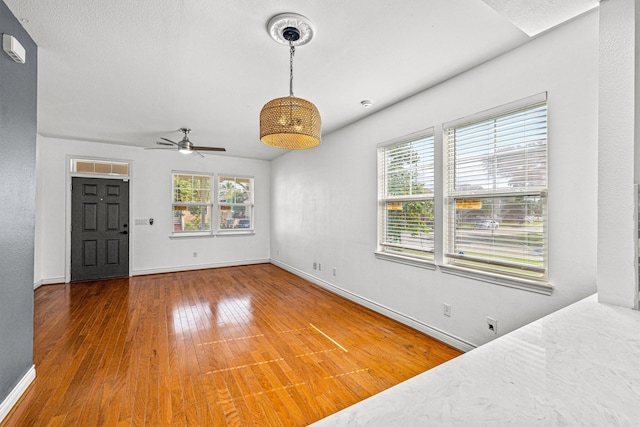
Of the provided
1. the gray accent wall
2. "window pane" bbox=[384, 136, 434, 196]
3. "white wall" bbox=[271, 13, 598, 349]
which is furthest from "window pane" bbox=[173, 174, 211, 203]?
"window pane" bbox=[384, 136, 434, 196]

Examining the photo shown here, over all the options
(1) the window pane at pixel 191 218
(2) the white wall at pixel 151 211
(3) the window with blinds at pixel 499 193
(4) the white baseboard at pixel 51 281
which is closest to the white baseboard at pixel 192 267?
(2) the white wall at pixel 151 211

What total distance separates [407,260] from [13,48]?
3.71 m

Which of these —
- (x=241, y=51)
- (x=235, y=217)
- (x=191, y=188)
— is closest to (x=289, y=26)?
(x=241, y=51)

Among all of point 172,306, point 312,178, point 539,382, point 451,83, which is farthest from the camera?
point 312,178

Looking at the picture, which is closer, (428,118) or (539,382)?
(539,382)

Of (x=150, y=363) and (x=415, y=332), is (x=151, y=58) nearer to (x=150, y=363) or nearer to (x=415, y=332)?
(x=150, y=363)

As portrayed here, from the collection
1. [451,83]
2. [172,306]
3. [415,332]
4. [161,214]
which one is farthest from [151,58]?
[161,214]

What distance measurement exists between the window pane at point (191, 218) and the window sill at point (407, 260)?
14.7 feet

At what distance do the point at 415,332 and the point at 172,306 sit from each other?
3.26m

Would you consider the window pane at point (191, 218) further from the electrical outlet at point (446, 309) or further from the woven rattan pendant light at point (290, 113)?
the electrical outlet at point (446, 309)

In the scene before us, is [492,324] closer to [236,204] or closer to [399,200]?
[399,200]

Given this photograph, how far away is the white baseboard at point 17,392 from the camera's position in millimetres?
1824

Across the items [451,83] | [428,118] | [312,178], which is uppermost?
[451,83]

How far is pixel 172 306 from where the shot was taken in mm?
3969
